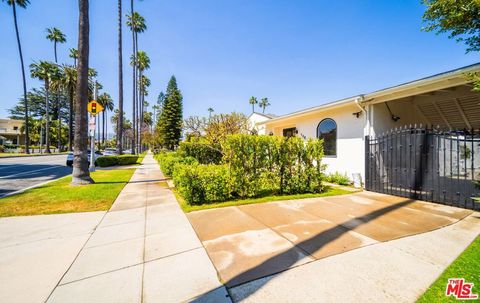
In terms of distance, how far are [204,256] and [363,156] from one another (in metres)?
7.82

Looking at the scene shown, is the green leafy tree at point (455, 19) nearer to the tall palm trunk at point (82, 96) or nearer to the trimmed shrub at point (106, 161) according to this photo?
the tall palm trunk at point (82, 96)

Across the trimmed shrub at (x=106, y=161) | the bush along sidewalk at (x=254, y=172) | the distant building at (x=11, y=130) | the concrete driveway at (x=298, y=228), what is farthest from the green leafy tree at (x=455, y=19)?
the distant building at (x=11, y=130)

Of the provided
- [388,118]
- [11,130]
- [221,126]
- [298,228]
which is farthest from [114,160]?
[11,130]

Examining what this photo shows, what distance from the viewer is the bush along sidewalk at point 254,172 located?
580 cm

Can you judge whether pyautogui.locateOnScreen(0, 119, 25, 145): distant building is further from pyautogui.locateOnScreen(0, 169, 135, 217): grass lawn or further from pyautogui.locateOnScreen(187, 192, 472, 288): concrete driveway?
pyautogui.locateOnScreen(187, 192, 472, 288): concrete driveway

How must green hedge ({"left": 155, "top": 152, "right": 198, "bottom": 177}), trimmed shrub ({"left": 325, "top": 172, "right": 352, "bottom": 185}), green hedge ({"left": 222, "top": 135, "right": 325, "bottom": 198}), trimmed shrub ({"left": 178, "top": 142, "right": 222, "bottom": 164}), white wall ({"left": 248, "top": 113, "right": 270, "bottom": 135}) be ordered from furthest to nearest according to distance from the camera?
1. white wall ({"left": 248, "top": 113, "right": 270, "bottom": 135})
2. trimmed shrub ({"left": 178, "top": 142, "right": 222, "bottom": 164})
3. green hedge ({"left": 155, "top": 152, "right": 198, "bottom": 177})
4. trimmed shrub ({"left": 325, "top": 172, "right": 352, "bottom": 185})
5. green hedge ({"left": 222, "top": 135, "right": 325, "bottom": 198})

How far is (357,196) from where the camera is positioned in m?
6.63

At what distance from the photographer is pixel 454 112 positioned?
8242mm

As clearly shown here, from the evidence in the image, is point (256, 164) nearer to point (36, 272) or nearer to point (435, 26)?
point (36, 272)

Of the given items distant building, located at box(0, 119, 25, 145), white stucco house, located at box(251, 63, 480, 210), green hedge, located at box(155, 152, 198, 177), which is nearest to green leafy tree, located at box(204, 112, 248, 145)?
green hedge, located at box(155, 152, 198, 177)

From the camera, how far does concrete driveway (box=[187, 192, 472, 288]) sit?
283cm

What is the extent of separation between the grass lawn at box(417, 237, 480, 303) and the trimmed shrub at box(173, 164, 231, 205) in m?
4.59

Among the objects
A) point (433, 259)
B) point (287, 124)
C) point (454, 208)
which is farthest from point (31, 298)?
point (287, 124)

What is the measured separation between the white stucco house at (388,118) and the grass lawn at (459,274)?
3.74 meters
